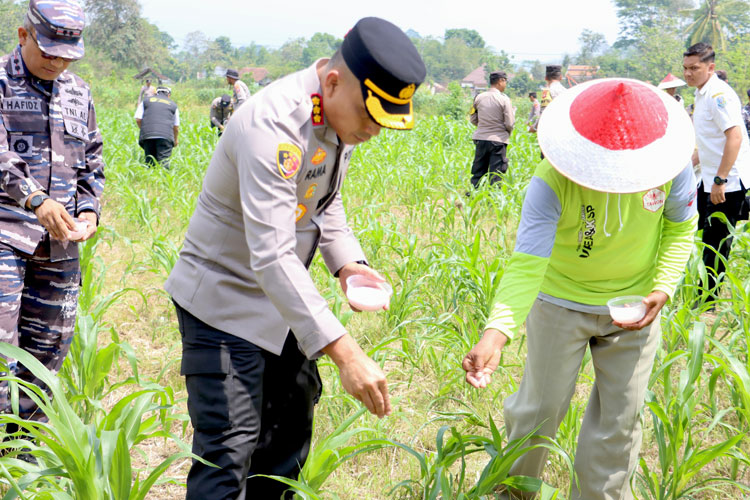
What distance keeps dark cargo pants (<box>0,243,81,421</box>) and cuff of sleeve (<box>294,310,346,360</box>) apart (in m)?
1.32

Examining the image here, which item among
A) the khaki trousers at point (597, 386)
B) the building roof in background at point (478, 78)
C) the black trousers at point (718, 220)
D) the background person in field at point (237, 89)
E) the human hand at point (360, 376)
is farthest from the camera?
the building roof in background at point (478, 78)

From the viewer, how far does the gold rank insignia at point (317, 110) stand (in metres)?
1.53

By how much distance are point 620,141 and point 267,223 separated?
2.86ft

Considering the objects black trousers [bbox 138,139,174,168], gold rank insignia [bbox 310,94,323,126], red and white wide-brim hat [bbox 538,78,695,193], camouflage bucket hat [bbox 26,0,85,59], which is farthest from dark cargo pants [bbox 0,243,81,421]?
black trousers [bbox 138,139,174,168]

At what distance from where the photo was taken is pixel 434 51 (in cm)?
11244

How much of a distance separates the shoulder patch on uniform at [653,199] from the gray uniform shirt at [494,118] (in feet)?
17.6

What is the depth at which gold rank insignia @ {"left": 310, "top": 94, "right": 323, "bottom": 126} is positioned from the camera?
5.03ft

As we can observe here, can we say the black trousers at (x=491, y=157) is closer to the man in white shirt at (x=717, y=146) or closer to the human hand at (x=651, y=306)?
the man in white shirt at (x=717, y=146)

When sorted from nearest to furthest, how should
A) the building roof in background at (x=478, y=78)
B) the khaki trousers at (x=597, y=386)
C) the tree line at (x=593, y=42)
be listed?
the khaki trousers at (x=597, y=386) < the tree line at (x=593, y=42) < the building roof in background at (x=478, y=78)

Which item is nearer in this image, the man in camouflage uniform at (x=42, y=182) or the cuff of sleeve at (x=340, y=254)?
the cuff of sleeve at (x=340, y=254)

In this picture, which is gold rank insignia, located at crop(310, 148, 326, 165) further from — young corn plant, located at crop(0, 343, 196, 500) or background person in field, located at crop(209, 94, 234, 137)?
background person in field, located at crop(209, 94, 234, 137)

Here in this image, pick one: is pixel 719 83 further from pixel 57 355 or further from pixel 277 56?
pixel 277 56

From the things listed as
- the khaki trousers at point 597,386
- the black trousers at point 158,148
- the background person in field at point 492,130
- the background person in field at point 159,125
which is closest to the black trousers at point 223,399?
the khaki trousers at point 597,386

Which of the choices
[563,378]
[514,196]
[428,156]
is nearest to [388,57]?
[563,378]
